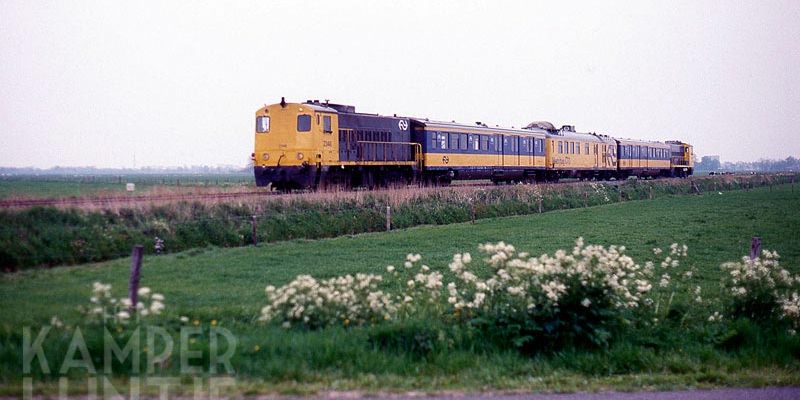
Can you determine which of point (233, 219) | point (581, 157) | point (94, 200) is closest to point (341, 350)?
point (233, 219)

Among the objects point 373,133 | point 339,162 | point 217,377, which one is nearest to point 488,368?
point 217,377

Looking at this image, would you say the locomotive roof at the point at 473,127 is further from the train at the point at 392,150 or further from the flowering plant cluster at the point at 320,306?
the flowering plant cluster at the point at 320,306

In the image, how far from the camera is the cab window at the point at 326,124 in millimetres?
29922

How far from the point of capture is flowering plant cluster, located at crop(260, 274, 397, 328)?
10148 mm

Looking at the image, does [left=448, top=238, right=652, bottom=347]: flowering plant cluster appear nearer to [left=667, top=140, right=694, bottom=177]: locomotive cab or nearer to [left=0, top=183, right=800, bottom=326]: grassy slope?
[left=0, top=183, right=800, bottom=326]: grassy slope

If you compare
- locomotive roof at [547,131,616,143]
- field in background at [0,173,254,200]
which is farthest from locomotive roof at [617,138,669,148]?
field in background at [0,173,254,200]

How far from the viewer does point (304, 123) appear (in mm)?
29594

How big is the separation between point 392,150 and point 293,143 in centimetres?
710

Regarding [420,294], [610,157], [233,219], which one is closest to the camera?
[420,294]

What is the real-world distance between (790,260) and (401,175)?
2061cm

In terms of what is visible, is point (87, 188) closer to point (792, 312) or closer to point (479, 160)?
point (479, 160)

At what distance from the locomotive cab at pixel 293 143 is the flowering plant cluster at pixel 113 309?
64.0 ft

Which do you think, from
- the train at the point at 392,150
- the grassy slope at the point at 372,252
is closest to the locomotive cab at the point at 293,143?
the train at the point at 392,150

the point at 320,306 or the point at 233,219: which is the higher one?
the point at 233,219
